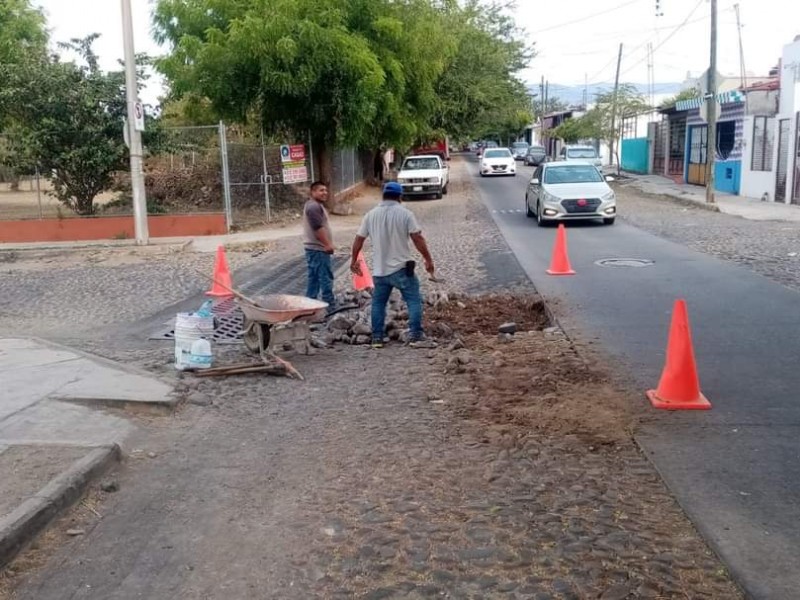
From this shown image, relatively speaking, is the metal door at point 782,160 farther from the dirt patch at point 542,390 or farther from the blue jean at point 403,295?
the blue jean at point 403,295

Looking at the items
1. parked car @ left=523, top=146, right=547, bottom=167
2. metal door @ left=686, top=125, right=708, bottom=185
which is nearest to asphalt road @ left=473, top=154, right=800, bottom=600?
metal door @ left=686, top=125, right=708, bottom=185

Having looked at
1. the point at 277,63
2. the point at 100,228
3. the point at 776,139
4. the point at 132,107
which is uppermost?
the point at 277,63

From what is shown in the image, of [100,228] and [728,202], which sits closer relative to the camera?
[100,228]

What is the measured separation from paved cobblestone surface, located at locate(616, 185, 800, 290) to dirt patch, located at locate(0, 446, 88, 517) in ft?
31.5

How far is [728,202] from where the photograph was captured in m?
27.0

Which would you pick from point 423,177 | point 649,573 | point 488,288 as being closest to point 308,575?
point 649,573

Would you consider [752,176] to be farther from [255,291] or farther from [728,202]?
[255,291]

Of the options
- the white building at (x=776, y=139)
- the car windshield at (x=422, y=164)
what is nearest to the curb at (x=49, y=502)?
the white building at (x=776, y=139)

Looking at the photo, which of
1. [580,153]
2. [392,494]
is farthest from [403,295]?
[580,153]

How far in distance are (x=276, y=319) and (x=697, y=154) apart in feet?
108

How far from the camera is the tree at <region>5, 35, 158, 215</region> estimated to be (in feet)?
61.7

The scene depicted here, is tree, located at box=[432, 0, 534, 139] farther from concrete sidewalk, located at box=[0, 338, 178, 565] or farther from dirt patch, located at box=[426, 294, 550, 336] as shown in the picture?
concrete sidewalk, located at box=[0, 338, 178, 565]

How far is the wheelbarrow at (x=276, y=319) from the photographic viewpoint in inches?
293

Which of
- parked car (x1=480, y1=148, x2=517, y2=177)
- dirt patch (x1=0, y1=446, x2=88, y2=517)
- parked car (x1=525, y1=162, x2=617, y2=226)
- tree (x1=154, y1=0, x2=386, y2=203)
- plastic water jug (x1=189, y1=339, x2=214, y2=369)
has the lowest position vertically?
dirt patch (x1=0, y1=446, x2=88, y2=517)
